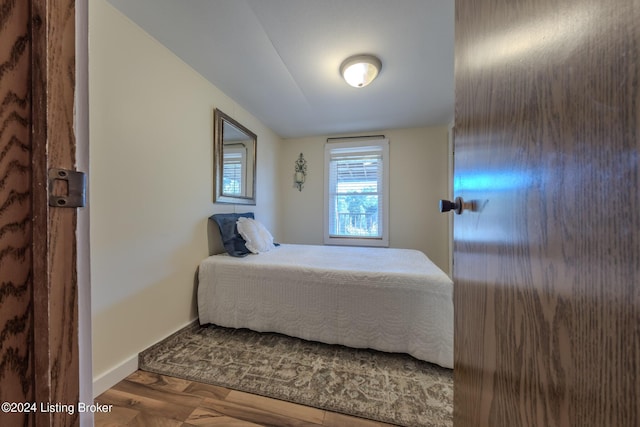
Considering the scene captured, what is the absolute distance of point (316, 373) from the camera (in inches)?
59.3

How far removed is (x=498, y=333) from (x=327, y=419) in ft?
3.52

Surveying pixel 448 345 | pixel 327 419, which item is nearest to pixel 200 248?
pixel 327 419

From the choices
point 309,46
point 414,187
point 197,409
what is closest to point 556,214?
point 197,409

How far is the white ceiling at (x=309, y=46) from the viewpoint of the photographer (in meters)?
1.50

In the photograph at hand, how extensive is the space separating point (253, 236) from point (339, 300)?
1157 mm

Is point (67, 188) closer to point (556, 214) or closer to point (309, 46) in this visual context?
point (556, 214)

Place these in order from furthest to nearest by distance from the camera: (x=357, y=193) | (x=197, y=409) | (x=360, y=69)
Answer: (x=357, y=193), (x=360, y=69), (x=197, y=409)

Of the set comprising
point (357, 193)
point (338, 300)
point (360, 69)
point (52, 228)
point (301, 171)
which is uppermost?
point (360, 69)

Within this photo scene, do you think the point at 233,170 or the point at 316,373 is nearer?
the point at 316,373

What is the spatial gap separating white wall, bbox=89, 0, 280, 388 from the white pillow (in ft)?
1.16

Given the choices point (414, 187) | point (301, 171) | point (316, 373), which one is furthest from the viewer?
point (301, 171)

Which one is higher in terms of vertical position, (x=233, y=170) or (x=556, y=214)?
(x=233, y=170)

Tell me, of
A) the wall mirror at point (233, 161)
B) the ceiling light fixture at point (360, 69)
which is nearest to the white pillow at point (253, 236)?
the wall mirror at point (233, 161)

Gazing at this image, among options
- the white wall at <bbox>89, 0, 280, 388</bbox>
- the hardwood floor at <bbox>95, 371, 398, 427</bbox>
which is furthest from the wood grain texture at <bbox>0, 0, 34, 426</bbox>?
the white wall at <bbox>89, 0, 280, 388</bbox>
